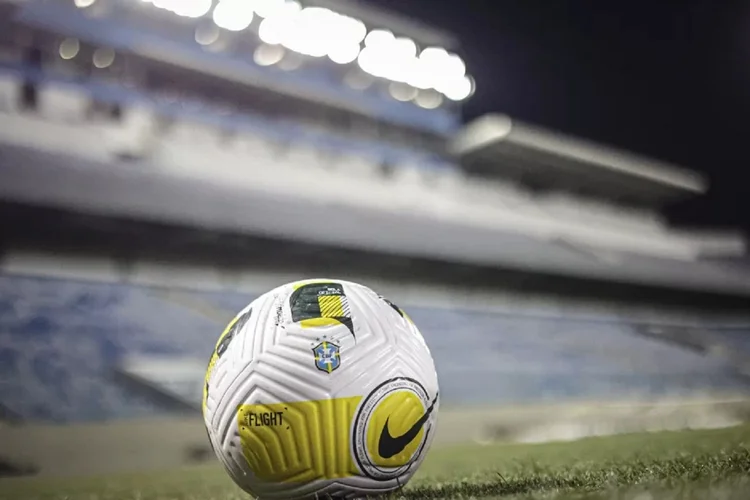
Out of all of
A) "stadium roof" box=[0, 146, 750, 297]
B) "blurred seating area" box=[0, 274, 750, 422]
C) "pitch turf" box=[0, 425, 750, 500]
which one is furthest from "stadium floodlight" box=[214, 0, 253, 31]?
"pitch turf" box=[0, 425, 750, 500]

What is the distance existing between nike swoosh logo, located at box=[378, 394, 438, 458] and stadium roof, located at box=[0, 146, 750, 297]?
382 centimetres

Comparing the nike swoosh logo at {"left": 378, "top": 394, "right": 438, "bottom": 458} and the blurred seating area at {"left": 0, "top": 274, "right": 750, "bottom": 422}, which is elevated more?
the nike swoosh logo at {"left": 378, "top": 394, "right": 438, "bottom": 458}

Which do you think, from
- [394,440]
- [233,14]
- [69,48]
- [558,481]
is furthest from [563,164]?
[394,440]

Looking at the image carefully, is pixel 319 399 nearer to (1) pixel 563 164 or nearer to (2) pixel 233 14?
(2) pixel 233 14

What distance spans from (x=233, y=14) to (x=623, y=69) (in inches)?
150

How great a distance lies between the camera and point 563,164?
7.69 m

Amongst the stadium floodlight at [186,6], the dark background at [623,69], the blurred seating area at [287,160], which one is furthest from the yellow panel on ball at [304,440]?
the stadium floodlight at [186,6]

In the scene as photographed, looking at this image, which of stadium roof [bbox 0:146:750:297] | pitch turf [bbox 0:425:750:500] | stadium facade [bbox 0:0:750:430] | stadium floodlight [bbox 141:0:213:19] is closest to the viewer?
pitch turf [bbox 0:425:750:500]

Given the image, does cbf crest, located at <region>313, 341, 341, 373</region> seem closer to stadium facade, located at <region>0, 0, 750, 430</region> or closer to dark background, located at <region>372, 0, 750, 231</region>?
stadium facade, located at <region>0, 0, 750, 430</region>

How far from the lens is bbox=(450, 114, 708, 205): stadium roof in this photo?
709cm

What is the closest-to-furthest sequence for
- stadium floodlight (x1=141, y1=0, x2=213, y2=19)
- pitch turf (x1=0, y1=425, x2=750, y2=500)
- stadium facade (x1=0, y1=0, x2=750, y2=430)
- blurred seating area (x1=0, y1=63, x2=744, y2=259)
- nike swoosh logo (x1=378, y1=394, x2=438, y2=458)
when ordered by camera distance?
pitch turf (x1=0, y1=425, x2=750, y2=500) < nike swoosh logo (x1=378, y1=394, x2=438, y2=458) < stadium facade (x1=0, y1=0, x2=750, y2=430) < blurred seating area (x1=0, y1=63, x2=744, y2=259) < stadium floodlight (x1=141, y1=0, x2=213, y2=19)

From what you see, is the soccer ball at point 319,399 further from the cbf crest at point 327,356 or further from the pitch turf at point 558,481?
the pitch turf at point 558,481

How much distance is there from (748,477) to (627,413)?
376 centimetres

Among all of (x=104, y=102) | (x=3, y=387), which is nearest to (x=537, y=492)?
(x=3, y=387)
